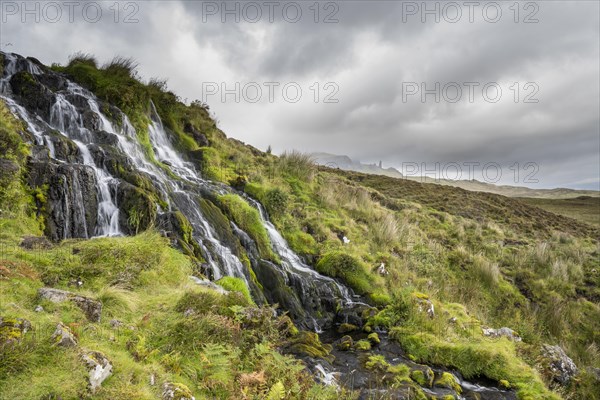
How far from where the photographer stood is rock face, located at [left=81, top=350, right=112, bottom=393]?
314cm

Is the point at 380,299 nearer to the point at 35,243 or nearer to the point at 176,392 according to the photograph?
the point at 176,392

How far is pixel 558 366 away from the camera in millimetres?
7305

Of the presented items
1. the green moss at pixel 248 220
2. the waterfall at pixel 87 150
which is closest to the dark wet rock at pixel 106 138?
the waterfall at pixel 87 150

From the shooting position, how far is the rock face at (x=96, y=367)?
123 inches

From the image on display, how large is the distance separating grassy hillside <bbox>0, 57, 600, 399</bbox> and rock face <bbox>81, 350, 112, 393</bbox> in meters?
0.09

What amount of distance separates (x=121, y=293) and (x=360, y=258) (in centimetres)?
794

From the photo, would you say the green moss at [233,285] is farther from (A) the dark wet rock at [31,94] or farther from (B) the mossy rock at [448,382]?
(A) the dark wet rock at [31,94]

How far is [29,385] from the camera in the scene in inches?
116

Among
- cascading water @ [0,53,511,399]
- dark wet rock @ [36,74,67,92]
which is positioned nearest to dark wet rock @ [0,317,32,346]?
cascading water @ [0,53,511,399]

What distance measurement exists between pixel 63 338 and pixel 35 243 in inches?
148

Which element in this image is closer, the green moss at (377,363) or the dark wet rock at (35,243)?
the dark wet rock at (35,243)

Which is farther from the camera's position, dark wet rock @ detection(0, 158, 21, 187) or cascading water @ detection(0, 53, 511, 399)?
cascading water @ detection(0, 53, 511, 399)

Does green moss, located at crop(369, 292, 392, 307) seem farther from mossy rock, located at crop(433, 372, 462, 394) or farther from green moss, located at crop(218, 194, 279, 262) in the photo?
mossy rock, located at crop(433, 372, 462, 394)

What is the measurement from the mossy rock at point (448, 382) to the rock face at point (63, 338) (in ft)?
19.3
